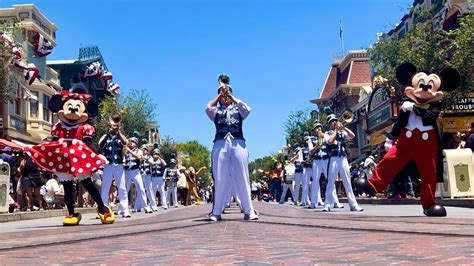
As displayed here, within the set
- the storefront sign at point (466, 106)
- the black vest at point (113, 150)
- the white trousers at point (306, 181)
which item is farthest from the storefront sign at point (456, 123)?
the black vest at point (113, 150)

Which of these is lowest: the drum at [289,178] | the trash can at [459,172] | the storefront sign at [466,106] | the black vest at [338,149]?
the trash can at [459,172]

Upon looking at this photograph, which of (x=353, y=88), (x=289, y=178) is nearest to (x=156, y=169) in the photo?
(x=289, y=178)

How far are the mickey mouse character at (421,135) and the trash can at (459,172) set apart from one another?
4.52 metres

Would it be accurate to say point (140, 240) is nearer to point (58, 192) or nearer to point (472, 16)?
point (58, 192)

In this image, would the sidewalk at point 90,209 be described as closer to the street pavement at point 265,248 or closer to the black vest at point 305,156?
the black vest at point 305,156

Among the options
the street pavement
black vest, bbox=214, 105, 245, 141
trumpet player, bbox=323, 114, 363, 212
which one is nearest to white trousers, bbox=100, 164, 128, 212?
black vest, bbox=214, 105, 245, 141

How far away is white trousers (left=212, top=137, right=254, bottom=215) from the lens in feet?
28.1

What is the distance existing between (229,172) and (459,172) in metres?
7.11

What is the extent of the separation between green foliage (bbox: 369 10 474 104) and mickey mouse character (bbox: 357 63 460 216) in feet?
45.0

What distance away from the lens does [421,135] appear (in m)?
8.84

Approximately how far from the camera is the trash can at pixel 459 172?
1329 cm

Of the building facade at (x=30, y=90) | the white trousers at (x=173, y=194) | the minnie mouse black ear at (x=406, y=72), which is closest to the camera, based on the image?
the minnie mouse black ear at (x=406, y=72)

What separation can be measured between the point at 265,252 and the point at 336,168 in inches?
329

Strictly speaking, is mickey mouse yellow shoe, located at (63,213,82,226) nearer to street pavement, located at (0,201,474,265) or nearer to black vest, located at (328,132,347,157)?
street pavement, located at (0,201,474,265)
